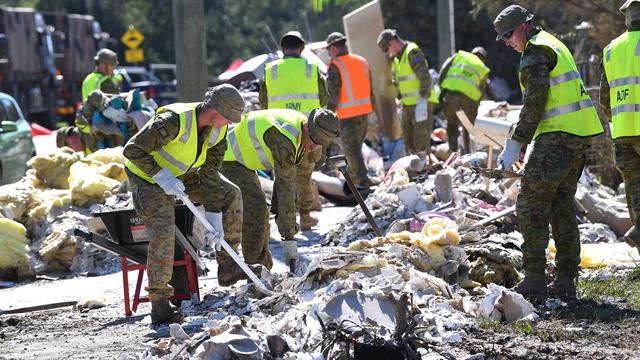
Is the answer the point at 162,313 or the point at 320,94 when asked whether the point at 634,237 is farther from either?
the point at 320,94

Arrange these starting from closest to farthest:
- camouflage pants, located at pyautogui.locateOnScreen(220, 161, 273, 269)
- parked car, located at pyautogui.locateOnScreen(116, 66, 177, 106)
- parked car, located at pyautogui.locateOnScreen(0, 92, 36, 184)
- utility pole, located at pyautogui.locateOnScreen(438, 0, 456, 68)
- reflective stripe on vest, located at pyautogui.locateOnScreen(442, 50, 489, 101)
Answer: camouflage pants, located at pyautogui.locateOnScreen(220, 161, 273, 269), parked car, located at pyautogui.locateOnScreen(0, 92, 36, 184), reflective stripe on vest, located at pyautogui.locateOnScreen(442, 50, 489, 101), utility pole, located at pyautogui.locateOnScreen(438, 0, 456, 68), parked car, located at pyautogui.locateOnScreen(116, 66, 177, 106)

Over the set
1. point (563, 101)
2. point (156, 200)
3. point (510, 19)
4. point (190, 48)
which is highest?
point (510, 19)

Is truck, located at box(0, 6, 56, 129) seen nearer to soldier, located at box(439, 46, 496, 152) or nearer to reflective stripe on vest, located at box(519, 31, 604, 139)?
soldier, located at box(439, 46, 496, 152)

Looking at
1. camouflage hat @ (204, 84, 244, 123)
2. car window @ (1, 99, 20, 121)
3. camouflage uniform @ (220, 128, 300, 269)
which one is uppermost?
camouflage hat @ (204, 84, 244, 123)

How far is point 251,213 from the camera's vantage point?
9.24 m

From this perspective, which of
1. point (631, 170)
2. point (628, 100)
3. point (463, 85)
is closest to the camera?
point (628, 100)

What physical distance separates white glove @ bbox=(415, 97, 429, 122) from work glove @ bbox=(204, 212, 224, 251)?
7224 millimetres

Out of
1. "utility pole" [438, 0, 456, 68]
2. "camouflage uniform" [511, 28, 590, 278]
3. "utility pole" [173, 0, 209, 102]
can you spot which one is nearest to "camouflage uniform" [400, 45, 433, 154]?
"utility pole" [173, 0, 209, 102]

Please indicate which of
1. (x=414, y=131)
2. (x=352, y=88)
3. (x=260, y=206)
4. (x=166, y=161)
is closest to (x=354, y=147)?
(x=352, y=88)

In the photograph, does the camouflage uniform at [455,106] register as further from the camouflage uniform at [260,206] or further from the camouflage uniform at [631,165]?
the camouflage uniform at [631,165]

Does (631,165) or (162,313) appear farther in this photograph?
(631,165)

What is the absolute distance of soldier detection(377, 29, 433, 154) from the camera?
15336 millimetres

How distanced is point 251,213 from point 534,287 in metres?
2.50

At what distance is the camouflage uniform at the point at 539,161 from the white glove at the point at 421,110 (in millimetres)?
7288
